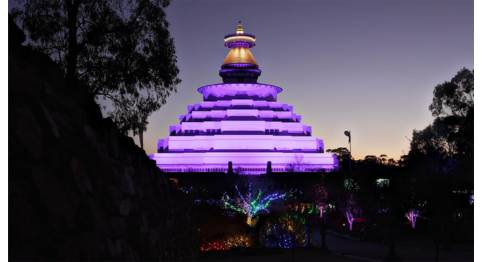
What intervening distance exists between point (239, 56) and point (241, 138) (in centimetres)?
1691

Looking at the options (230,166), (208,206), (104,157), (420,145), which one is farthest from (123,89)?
(420,145)

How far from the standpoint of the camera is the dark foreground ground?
24894 millimetres

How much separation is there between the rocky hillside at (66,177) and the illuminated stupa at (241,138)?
64238 mm

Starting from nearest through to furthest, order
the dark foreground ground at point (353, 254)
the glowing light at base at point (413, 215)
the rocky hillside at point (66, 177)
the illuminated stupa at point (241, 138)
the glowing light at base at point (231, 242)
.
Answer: the rocky hillside at point (66, 177) → the dark foreground ground at point (353, 254) → the glowing light at base at point (231, 242) → the glowing light at base at point (413, 215) → the illuminated stupa at point (241, 138)

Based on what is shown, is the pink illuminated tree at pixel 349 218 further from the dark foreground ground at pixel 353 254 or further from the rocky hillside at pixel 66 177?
the rocky hillside at pixel 66 177

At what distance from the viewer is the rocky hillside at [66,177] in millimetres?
4527

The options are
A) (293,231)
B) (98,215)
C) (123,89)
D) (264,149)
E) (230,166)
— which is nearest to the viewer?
(98,215)

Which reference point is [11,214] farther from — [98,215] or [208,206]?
[208,206]

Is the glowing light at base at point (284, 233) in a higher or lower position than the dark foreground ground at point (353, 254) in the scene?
higher

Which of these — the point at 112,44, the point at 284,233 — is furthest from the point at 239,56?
the point at 112,44

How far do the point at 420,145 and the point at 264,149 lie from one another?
1969 cm

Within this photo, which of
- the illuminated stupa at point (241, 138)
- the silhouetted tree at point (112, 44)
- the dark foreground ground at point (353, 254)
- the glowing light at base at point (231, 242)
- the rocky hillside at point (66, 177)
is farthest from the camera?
the illuminated stupa at point (241, 138)

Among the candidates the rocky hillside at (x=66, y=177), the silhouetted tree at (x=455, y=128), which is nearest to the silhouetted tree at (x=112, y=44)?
the rocky hillside at (x=66, y=177)

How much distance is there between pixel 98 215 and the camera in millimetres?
5633
